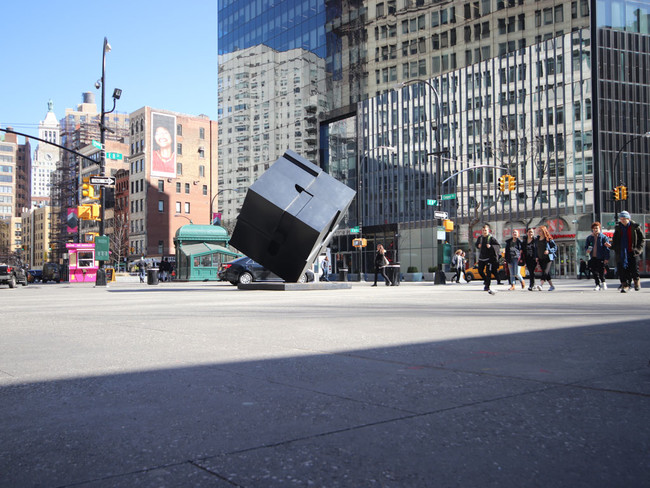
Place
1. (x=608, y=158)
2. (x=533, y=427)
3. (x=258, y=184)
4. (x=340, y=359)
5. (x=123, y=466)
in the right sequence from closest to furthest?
(x=123, y=466), (x=533, y=427), (x=340, y=359), (x=258, y=184), (x=608, y=158)

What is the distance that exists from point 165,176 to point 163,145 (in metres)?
5.59

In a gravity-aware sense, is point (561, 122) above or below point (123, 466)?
above

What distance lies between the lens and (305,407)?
3701mm

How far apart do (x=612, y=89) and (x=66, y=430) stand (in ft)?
175

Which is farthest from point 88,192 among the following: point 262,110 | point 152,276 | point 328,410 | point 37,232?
point 37,232

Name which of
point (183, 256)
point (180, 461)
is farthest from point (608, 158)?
point (180, 461)

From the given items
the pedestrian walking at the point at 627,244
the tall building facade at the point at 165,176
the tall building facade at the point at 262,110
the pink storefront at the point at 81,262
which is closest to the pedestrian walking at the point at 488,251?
the pedestrian walking at the point at 627,244

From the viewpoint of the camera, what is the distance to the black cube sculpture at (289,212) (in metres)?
20.8

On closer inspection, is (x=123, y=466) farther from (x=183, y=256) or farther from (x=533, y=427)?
(x=183, y=256)

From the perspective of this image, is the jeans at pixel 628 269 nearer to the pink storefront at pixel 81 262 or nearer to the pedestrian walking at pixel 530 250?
the pedestrian walking at pixel 530 250

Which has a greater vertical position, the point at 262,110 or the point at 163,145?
the point at 262,110

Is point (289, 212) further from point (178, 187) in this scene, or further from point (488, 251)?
point (178, 187)

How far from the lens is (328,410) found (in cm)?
362

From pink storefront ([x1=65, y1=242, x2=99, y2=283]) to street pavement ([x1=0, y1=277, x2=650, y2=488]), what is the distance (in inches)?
1842
